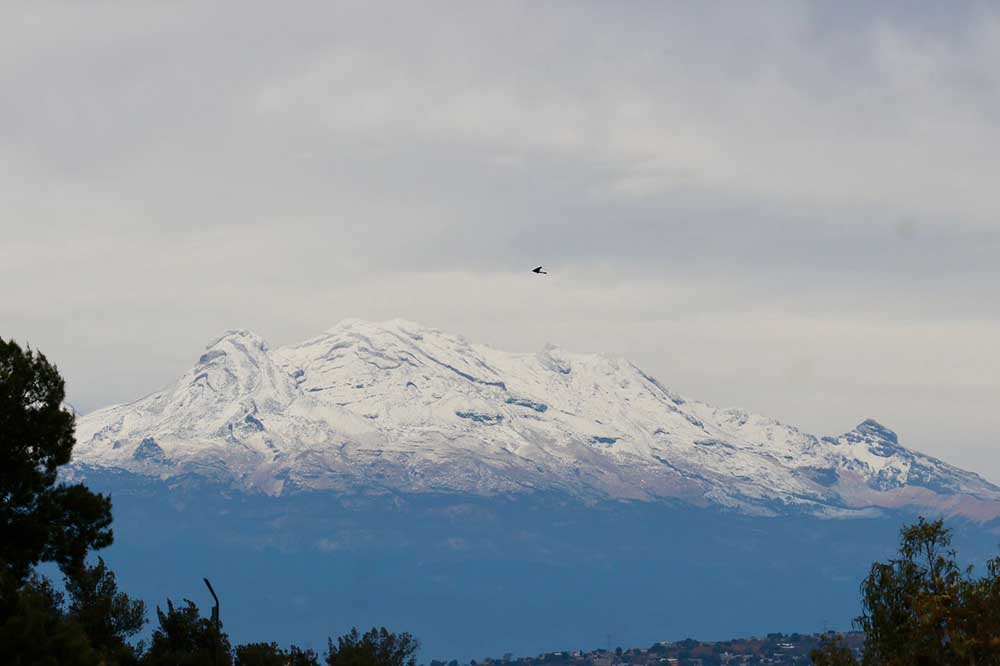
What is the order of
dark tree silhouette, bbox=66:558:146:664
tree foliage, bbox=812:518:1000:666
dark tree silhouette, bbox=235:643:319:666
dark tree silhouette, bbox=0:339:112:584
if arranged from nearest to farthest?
tree foliage, bbox=812:518:1000:666 < dark tree silhouette, bbox=0:339:112:584 < dark tree silhouette, bbox=66:558:146:664 < dark tree silhouette, bbox=235:643:319:666

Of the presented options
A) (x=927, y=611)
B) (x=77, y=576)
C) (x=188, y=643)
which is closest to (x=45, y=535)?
(x=77, y=576)

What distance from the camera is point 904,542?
7150 centimetres

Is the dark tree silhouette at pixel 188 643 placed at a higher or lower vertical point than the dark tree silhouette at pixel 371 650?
lower

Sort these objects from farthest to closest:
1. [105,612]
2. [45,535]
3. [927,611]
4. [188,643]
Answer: [105,612] < [188,643] < [45,535] < [927,611]

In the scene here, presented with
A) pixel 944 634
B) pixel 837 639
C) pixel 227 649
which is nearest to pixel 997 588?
pixel 944 634

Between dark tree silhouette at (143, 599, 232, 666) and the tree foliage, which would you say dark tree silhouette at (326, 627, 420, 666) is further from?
the tree foliage

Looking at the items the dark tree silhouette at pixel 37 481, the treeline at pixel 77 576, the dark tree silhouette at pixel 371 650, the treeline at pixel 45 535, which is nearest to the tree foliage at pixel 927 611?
the treeline at pixel 77 576

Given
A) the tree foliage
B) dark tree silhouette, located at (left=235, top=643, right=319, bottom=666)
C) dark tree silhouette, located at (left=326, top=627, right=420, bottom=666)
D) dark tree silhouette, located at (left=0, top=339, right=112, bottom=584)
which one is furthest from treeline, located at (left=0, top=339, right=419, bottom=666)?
the tree foliage

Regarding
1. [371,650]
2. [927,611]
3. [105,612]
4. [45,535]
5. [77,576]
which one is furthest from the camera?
[371,650]

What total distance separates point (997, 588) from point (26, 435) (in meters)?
41.2

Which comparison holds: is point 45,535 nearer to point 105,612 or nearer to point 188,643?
point 188,643

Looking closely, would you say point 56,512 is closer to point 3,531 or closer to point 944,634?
point 3,531

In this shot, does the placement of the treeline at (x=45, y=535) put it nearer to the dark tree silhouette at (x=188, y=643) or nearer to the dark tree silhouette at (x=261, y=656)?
the dark tree silhouette at (x=188, y=643)

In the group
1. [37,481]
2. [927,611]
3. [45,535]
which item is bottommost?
[927,611]
